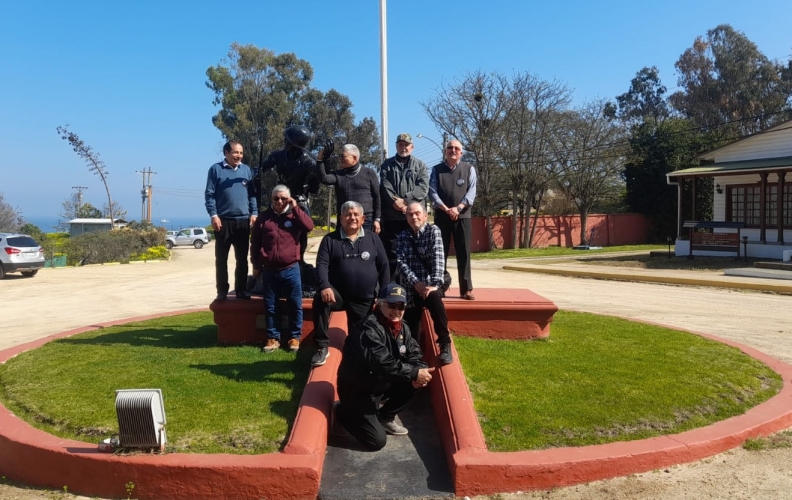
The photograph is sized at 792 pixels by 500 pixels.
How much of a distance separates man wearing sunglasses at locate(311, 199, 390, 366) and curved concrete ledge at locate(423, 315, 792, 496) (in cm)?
112

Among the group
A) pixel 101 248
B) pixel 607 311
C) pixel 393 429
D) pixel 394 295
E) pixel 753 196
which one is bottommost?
pixel 393 429

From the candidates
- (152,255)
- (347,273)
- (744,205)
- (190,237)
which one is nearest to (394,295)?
(347,273)

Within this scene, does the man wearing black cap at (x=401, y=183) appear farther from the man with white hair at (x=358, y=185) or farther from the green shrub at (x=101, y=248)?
the green shrub at (x=101, y=248)

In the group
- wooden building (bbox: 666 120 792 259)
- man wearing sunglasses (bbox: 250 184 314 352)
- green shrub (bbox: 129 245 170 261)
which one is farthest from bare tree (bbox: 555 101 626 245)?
man wearing sunglasses (bbox: 250 184 314 352)

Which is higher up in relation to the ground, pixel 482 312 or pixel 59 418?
pixel 482 312

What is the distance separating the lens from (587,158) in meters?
37.9

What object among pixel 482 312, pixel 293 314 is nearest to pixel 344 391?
pixel 293 314

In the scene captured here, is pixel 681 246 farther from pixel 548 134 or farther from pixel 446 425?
pixel 446 425

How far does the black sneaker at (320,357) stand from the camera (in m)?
5.59

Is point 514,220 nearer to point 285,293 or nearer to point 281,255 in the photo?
point 285,293

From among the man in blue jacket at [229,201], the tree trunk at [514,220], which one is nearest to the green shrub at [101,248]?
the tree trunk at [514,220]

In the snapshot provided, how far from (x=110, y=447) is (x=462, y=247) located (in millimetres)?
4110

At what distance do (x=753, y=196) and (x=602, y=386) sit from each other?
23.9 meters

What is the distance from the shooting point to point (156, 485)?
13.8ft
